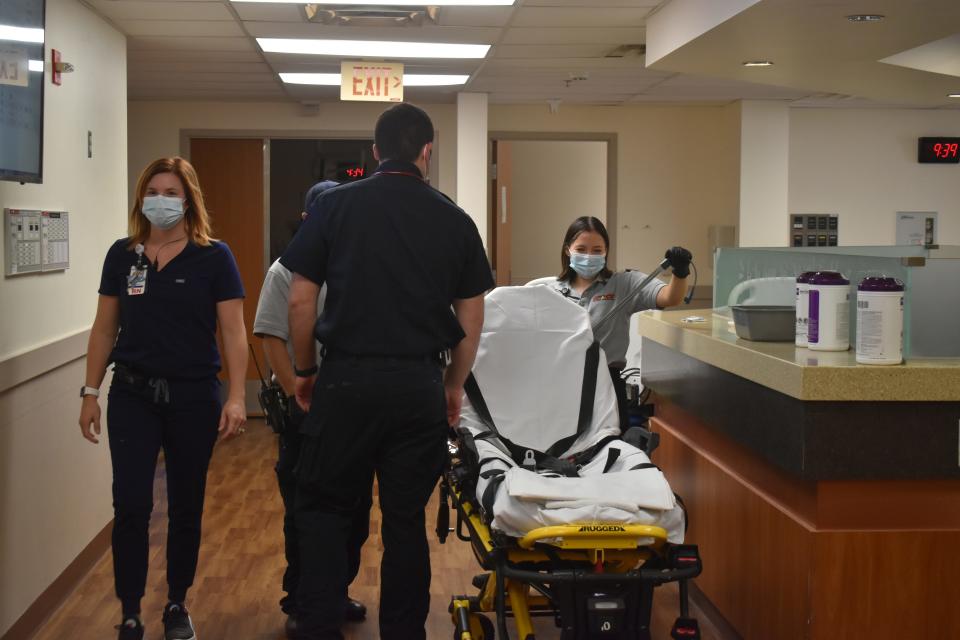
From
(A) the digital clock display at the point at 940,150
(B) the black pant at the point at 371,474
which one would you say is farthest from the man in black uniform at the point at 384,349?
(A) the digital clock display at the point at 940,150

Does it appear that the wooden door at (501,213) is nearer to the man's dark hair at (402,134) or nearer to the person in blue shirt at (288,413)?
the person in blue shirt at (288,413)

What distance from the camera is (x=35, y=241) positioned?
3744mm

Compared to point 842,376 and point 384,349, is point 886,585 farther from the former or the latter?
point 384,349

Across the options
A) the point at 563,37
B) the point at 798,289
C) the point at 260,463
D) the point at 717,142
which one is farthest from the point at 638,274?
the point at 717,142

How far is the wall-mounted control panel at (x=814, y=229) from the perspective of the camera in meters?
8.29

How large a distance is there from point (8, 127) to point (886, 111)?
22.7 ft

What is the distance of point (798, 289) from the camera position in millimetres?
2994

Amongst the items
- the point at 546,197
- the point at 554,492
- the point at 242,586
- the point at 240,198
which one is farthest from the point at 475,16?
the point at 546,197

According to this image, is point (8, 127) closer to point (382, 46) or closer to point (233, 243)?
point (382, 46)

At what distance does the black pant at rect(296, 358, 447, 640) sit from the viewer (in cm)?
272

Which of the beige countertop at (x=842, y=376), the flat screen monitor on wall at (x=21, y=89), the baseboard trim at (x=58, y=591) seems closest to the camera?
the beige countertop at (x=842, y=376)

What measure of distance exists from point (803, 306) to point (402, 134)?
116 cm

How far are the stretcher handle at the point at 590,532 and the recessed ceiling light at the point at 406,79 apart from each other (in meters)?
4.53

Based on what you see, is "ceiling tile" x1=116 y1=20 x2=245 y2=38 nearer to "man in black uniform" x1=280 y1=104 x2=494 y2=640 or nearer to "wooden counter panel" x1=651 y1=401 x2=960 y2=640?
"man in black uniform" x1=280 y1=104 x2=494 y2=640
